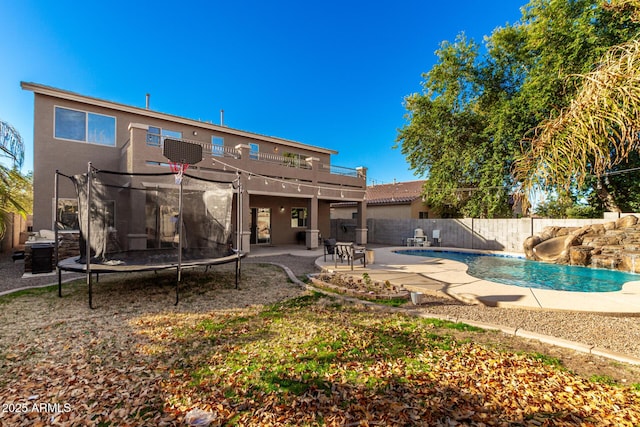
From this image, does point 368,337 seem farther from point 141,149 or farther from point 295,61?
point 295,61

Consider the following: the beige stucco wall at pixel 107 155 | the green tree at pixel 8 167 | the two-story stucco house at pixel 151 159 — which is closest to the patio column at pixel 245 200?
Result: the two-story stucco house at pixel 151 159

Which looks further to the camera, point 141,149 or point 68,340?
point 141,149

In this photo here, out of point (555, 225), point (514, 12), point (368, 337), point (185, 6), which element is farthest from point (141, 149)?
point (514, 12)

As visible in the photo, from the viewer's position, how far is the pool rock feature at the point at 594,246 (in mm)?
10292

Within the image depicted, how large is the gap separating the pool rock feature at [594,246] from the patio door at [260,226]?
13.3 metres

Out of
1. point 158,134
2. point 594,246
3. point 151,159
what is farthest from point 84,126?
point 594,246

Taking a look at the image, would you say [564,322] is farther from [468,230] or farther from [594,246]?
[468,230]

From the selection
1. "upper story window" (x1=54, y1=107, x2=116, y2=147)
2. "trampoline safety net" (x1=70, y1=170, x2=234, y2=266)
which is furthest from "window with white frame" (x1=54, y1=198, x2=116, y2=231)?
"upper story window" (x1=54, y1=107, x2=116, y2=147)

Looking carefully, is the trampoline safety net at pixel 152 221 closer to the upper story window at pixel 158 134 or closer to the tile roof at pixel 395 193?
the upper story window at pixel 158 134

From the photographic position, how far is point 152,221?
9.00 meters

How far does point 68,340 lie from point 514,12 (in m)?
25.4

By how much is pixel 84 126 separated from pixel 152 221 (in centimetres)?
714

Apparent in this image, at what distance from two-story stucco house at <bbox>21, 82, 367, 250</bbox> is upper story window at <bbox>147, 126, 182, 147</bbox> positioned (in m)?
0.04

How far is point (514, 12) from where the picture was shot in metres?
18.1
